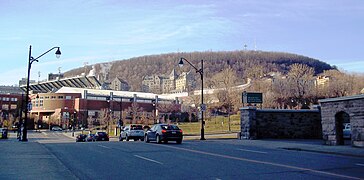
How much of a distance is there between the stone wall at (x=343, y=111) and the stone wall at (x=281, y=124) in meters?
7.54

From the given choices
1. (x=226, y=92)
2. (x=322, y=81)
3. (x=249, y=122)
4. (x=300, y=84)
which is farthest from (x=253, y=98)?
(x=322, y=81)

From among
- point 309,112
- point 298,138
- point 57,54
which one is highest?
point 57,54

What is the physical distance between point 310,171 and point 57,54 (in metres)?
27.1

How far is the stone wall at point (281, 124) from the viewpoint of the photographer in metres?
32.2

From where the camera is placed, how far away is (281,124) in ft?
108

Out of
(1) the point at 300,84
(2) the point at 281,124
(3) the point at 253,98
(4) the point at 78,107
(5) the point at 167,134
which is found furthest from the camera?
(4) the point at 78,107

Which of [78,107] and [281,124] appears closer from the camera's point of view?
[281,124]

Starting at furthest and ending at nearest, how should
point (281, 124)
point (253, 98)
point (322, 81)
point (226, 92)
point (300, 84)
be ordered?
point (322, 81)
point (226, 92)
point (300, 84)
point (253, 98)
point (281, 124)

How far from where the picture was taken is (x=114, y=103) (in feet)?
427

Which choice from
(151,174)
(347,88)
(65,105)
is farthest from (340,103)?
(65,105)

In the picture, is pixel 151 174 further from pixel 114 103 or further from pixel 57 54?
pixel 114 103

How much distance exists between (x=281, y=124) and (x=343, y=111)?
31.7 ft

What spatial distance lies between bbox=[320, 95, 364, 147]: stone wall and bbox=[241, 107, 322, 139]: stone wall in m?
7.54

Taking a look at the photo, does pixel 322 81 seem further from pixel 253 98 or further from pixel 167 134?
pixel 167 134
